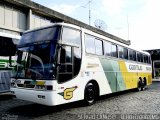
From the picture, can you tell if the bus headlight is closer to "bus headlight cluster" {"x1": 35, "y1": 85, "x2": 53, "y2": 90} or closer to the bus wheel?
"bus headlight cluster" {"x1": 35, "y1": 85, "x2": 53, "y2": 90}

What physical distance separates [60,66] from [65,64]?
0.30 m

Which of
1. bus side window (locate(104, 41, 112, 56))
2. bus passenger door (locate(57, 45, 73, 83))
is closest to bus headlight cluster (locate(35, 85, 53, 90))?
bus passenger door (locate(57, 45, 73, 83))

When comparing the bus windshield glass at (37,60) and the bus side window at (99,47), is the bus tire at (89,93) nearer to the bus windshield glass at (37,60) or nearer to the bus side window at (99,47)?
the bus side window at (99,47)

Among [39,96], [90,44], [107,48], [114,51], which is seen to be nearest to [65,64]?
[39,96]

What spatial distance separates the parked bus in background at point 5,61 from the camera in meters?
10.8

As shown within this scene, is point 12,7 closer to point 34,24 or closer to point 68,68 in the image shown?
point 34,24

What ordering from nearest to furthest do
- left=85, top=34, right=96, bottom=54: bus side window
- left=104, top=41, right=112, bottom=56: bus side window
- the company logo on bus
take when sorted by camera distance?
the company logo on bus < left=85, top=34, right=96, bottom=54: bus side window < left=104, top=41, right=112, bottom=56: bus side window

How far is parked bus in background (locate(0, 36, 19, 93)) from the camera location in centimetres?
1076

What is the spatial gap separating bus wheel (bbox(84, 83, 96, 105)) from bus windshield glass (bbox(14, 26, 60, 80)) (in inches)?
88.3

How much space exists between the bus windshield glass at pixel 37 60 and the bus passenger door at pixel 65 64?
0.26 metres

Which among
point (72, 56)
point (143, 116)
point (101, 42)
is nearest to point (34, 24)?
point (101, 42)

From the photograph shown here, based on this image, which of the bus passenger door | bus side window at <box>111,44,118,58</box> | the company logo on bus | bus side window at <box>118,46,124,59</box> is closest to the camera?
the bus passenger door

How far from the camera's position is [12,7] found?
19.4 meters

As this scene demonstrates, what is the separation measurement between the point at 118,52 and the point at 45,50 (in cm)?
576
